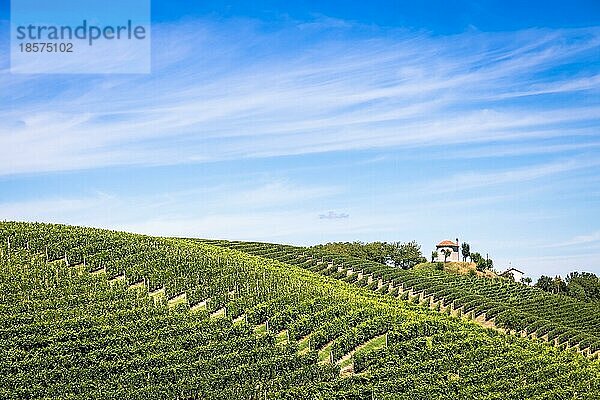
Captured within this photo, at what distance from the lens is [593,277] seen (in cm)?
6738

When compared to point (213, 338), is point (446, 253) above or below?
above

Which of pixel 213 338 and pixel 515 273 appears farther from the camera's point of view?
pixel 515 273

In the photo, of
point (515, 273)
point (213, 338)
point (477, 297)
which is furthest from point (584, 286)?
point (213, 338)

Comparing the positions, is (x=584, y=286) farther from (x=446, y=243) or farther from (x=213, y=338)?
(x=213, y=338)

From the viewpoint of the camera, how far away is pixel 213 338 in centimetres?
2364

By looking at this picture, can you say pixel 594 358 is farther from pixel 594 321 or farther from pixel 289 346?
pixel 289 346

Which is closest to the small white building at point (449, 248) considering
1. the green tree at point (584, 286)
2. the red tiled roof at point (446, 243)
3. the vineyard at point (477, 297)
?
the red tiled roof at point (446, 243)

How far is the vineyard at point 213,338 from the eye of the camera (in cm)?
2075

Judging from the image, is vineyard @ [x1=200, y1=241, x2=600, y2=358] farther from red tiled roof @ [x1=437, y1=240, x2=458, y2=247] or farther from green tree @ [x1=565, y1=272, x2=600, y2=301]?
red tiled roof @ [x1=437, y1=240, x2=458, y2=247]

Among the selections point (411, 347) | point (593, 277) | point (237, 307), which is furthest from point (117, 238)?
point (593, 277)

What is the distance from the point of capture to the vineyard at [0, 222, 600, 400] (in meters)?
20.8

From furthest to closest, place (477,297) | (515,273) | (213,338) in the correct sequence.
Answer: (515,273) → (477,297) → (213,338)

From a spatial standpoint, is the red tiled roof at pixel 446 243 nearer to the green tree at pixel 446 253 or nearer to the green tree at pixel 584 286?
the green tree at pixel 446 253

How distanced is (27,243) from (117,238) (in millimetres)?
4960
